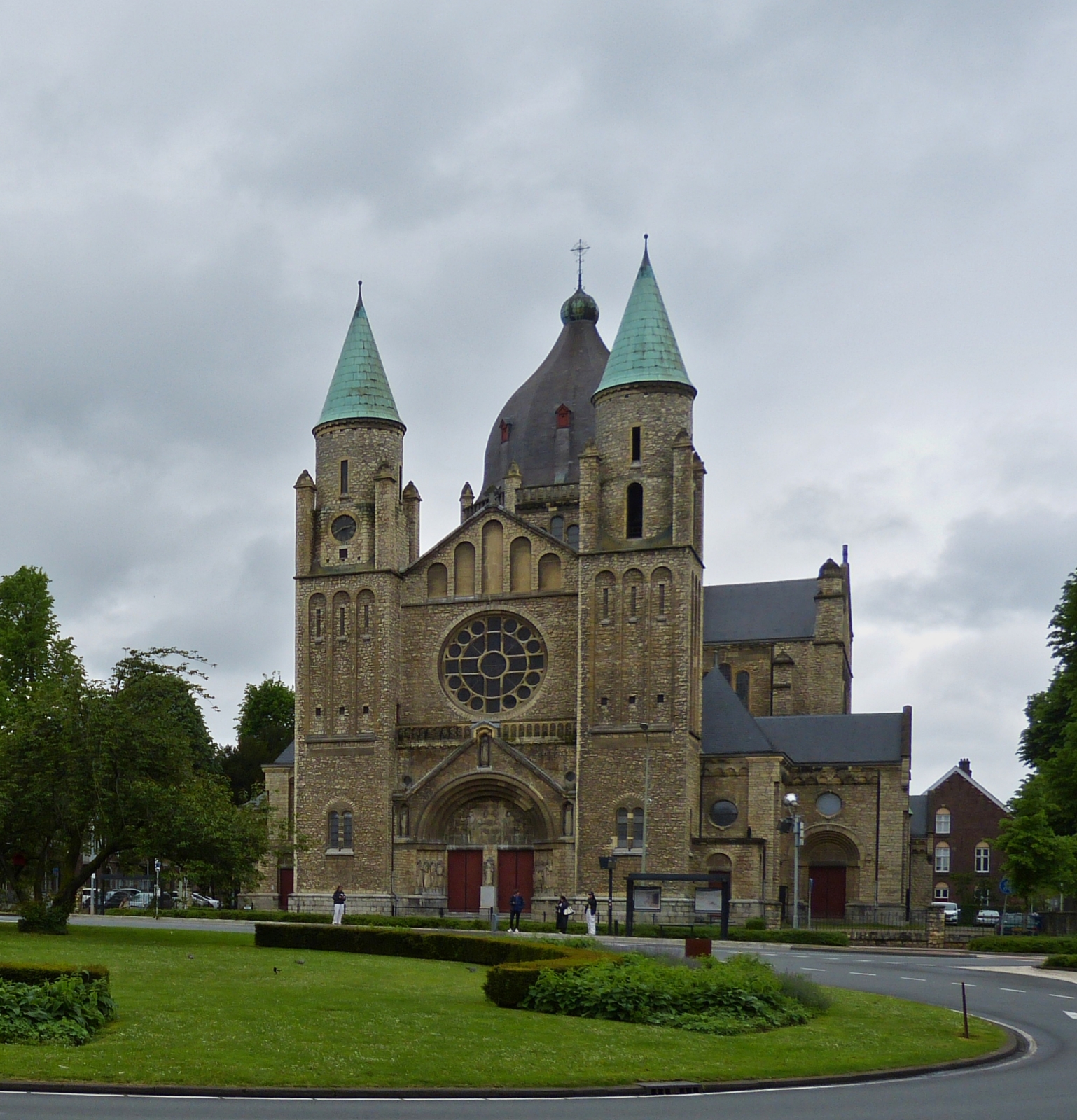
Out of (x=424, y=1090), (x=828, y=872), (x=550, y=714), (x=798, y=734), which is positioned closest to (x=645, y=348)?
(x=550, y=714)

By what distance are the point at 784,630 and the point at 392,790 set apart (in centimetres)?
2414

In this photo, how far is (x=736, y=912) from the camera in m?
56.0

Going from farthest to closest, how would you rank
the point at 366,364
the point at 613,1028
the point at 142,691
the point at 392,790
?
1. the point at 366,364
2. the point at 392,790
3. the point at 142,691
4. the point at 613,1028

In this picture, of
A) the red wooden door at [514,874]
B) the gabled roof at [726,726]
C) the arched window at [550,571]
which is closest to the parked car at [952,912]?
the gabled roof at [726,726]

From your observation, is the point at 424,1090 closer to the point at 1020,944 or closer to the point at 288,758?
the point at 1020,944

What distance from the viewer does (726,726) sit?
199ft

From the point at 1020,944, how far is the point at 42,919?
91.9 ft

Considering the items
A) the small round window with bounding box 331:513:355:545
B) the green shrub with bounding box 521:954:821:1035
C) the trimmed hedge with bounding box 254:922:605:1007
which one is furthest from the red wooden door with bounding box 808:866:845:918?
the green shrub with bounding box 521:954:821:1035

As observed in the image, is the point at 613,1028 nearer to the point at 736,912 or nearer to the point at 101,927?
the point at 101,927

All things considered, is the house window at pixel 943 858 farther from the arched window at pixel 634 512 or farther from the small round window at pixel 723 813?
the arched window at pixel 634 512

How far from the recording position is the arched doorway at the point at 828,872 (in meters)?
63.4

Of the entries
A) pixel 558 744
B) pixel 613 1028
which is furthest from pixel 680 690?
pixel 613 1028

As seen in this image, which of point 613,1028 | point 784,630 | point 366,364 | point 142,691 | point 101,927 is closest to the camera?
point 613,1028

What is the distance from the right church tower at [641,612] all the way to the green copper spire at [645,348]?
0.19 ft
